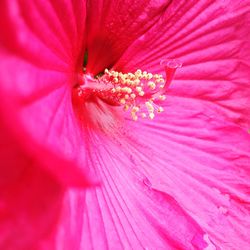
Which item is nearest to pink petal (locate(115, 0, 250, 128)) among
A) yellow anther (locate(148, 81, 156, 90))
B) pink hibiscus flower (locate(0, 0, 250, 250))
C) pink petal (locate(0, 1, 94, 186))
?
pink hibiscus flower (locate(0, 0, 250, 250))

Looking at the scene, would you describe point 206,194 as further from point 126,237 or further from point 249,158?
point 126,237

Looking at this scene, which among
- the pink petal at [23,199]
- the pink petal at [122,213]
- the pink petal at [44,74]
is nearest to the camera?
the pink petal at [44,74]

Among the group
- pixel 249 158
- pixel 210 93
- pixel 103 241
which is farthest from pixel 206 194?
pixel 103 241

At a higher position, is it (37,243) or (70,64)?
(70,64)

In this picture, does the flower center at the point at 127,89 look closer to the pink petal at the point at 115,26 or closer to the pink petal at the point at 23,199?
the pink petal at the point at 115,26

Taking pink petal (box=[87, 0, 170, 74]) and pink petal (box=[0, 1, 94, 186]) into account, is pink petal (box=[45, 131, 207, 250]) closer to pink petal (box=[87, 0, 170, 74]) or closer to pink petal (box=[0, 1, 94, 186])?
pink petal (box=[0, 1, 94, 186])

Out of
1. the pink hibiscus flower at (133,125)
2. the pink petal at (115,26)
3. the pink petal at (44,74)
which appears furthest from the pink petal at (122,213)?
the pink petal at (115,26)
